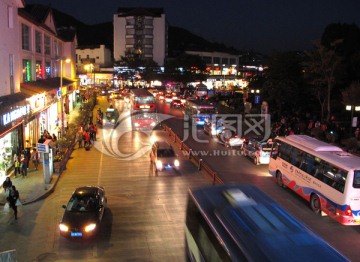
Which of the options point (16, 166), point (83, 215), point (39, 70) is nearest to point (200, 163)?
point (16, 166)

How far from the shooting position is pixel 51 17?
41.4 meters

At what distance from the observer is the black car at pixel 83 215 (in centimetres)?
1380

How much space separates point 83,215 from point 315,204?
31.8 ft

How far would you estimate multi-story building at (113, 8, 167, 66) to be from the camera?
375 ft

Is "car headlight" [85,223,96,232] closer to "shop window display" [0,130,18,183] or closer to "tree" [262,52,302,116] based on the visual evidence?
"shop window display" [0,130,18,183]

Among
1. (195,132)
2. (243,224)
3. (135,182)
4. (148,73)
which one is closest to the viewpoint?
(243,224)

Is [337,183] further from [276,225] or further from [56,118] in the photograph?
[56,118]

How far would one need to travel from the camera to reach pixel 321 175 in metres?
16.7

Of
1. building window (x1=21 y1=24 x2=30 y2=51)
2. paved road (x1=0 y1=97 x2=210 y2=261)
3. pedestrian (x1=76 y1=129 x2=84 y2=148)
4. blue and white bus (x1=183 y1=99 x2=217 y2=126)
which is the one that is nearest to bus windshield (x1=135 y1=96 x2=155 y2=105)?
blue and white bus (x1=183 y1=99 x2=217 y2=126)

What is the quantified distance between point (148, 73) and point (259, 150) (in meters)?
78.5

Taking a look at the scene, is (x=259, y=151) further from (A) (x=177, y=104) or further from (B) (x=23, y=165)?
(A) (x=177, y=104)

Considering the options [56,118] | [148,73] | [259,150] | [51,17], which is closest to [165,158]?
[259,150]

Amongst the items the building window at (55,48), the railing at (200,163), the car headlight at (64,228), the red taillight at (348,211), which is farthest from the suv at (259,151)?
the building window at (55,48)

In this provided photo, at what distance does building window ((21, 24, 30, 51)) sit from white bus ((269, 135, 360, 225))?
63.2 feet
